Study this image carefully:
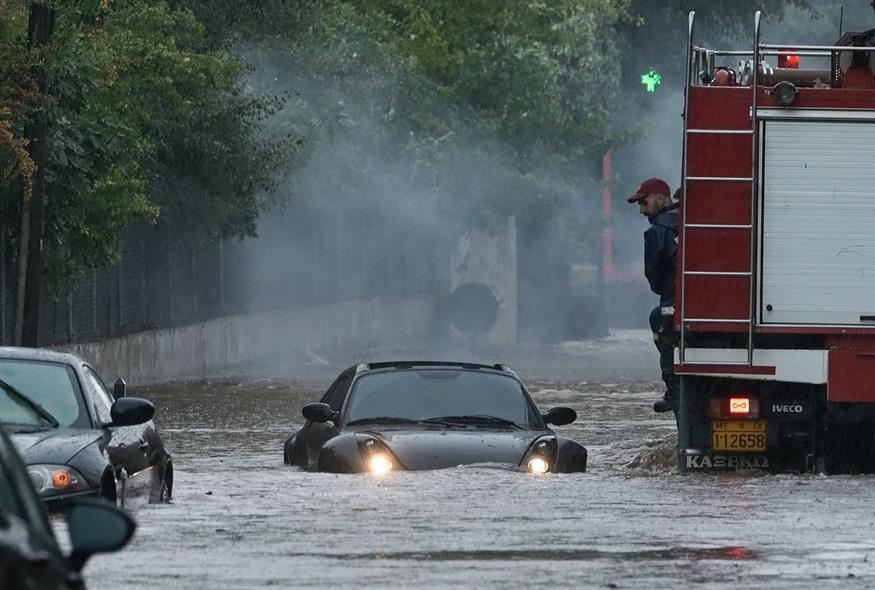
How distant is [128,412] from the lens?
12539 mm

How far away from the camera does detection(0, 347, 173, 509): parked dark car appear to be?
11836 millimetres

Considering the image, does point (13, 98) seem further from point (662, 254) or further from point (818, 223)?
point (818, 223)

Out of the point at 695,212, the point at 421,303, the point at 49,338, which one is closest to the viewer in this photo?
the point at 695,212

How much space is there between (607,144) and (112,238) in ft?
79.1

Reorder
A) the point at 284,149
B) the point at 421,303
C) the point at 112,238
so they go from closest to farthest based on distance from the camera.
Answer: the point at 112,238, the point at 284,149, the point at 421,303

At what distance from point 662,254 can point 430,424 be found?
2.41m

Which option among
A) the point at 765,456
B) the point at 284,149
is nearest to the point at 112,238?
the point at 284,149

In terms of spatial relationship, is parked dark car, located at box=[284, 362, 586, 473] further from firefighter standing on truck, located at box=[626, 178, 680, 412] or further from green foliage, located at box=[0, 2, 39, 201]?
green foliage, located at box=[0, 2, 39, 201]

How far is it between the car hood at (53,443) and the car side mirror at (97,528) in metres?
5.77

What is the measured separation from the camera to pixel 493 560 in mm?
10953

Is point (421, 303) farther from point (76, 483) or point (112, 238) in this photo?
point (76, 483)

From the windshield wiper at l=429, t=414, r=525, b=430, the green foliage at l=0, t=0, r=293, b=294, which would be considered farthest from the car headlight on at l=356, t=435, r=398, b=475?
the green foliage at l=0, t=0, r=293, b=294

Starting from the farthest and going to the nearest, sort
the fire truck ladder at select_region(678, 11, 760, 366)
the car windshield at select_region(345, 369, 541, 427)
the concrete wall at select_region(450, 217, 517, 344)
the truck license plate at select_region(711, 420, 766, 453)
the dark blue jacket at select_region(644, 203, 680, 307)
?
the concrete wall at select_region(450, 217, 517, 344) < the dark blue jacket at select_region(644, 203, 680, 307) < the car windshield at select_region(345, 369, 541, 427) < the truck license plate at select_region(711, 420, 766, 453) < the fire truck ladder at select_region(678, 11, 760, 366)

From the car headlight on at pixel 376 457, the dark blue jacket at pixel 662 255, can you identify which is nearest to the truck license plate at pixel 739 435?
the dark blue jacket at pixel 662 255
